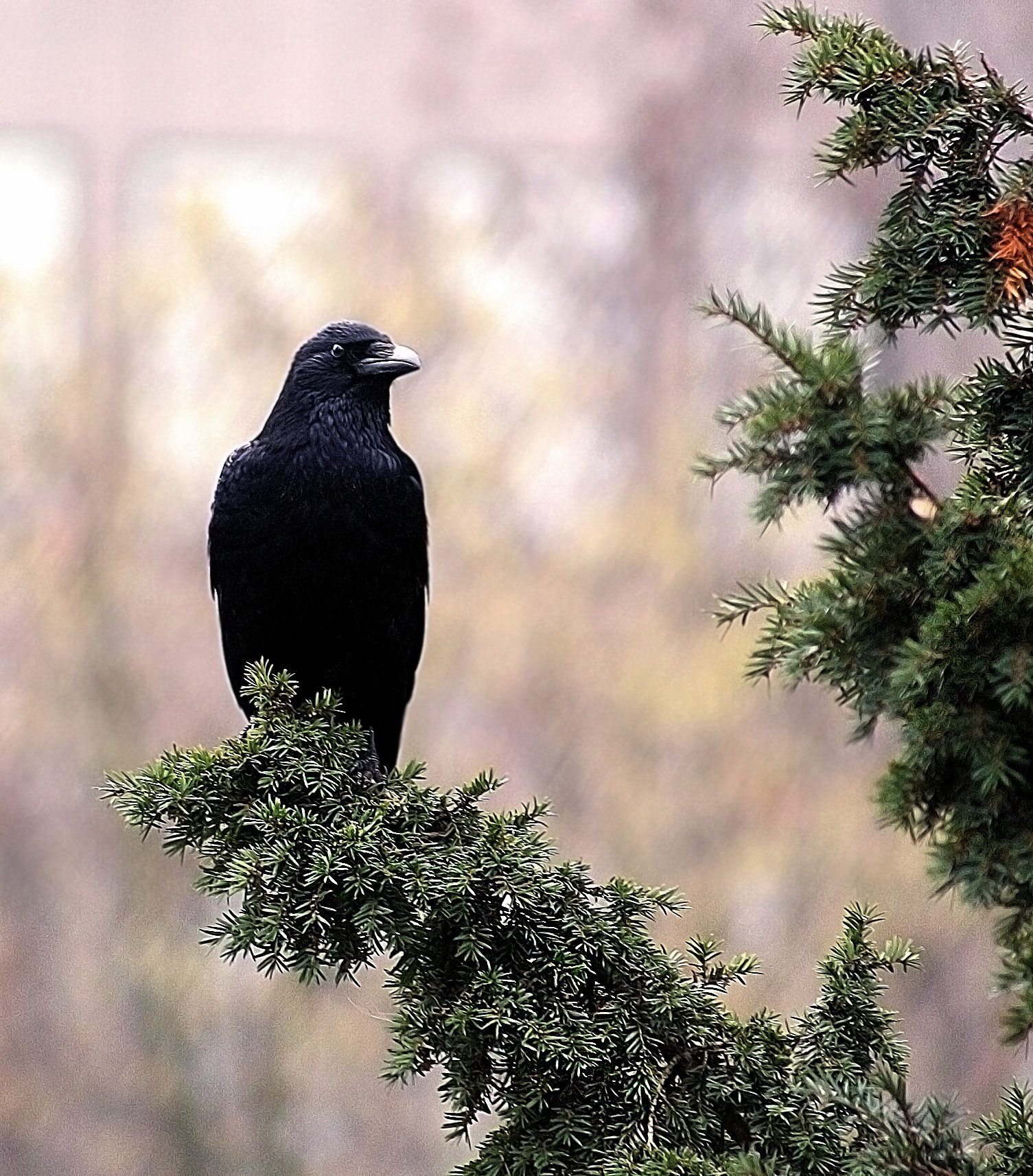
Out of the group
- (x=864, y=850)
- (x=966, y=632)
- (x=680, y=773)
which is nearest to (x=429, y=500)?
(x=680, y=773)

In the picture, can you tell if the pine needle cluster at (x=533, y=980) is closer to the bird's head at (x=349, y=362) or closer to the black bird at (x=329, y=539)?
the black bird at (x=329, y=539)

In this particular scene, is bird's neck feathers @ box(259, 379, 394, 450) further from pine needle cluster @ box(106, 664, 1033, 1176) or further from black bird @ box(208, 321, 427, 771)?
pine needle cluster @ box(106, 664, 1033, 1176)

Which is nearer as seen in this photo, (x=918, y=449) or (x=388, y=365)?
(x=918, y=449)

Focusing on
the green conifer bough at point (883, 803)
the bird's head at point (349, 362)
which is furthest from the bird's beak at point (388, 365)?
the green conifer bough at point (883, 803)

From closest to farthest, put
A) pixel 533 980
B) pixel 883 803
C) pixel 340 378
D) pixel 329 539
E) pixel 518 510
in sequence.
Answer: pixel 883 803
pixel 533 980
pixel 329 539
pixel 340 378
pixel 518 510

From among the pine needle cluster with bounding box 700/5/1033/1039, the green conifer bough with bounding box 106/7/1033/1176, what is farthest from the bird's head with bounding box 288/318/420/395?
the pine needle cluster with bounding box 700/5/1033/1039

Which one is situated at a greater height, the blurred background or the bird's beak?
the blurred background

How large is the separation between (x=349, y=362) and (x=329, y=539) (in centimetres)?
25

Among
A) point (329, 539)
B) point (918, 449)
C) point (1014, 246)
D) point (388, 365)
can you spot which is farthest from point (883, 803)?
point (388, 365)

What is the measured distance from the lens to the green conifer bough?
0.85 m

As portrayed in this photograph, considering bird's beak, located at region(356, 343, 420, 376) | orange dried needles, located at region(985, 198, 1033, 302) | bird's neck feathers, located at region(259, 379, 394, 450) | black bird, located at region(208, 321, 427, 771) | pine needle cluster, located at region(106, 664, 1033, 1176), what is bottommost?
pine needle cluster, located at region(106, 664, 1033, 1176)

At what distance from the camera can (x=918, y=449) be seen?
3.02 ft

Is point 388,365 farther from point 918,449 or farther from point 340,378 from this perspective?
point 918,449

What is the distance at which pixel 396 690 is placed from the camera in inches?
70.9
